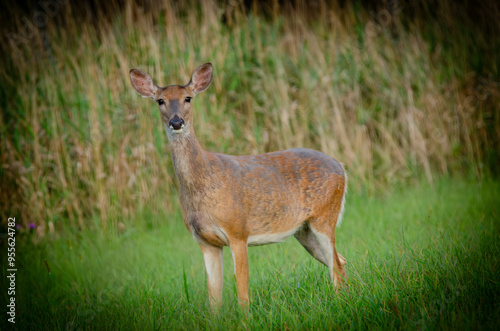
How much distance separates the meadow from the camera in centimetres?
553

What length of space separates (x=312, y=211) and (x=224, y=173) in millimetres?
954

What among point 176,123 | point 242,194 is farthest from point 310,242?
point 176,123

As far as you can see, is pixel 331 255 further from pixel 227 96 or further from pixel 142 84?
pixel 227 96

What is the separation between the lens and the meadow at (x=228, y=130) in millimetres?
5527

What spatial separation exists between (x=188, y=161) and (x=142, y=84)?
0.99 meters

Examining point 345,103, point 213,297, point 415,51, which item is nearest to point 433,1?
point 415,51

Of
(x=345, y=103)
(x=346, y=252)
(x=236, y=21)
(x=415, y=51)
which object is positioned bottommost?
(x=346, y=252)

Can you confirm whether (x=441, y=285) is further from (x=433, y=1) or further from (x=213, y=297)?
(x=433, y=1)

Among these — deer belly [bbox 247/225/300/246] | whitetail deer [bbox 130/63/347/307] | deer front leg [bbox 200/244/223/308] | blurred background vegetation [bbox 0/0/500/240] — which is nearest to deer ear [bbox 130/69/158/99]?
whitetail deer [bbox 130/63/347/307]

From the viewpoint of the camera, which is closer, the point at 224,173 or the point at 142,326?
the point at 142,326

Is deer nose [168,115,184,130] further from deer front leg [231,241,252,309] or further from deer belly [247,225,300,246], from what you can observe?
deer belly [247,225,300,246]

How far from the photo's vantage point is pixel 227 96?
8.48 metres

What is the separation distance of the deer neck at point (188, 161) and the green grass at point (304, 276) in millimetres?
781

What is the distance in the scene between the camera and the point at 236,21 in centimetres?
895
